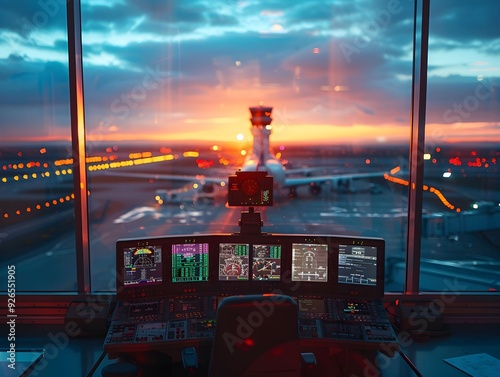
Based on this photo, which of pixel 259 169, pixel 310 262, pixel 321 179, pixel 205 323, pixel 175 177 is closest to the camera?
pixel 205 323

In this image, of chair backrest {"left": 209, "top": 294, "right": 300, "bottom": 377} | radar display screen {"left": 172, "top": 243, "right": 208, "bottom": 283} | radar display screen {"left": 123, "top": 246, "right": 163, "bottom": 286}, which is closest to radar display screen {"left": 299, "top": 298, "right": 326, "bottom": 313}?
radar display screen {"left": 172, "top": 243, "right": 208, "bottom": 283}

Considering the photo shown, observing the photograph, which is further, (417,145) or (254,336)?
(417,145)

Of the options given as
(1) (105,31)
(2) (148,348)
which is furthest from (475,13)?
(2) (148,348)

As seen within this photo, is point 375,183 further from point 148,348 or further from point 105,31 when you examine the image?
point 148,348

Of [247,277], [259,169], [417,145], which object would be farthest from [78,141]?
[259,169]

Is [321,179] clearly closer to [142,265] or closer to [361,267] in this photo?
[361,267]

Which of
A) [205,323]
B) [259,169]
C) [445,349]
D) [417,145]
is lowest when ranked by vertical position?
[445,349]
